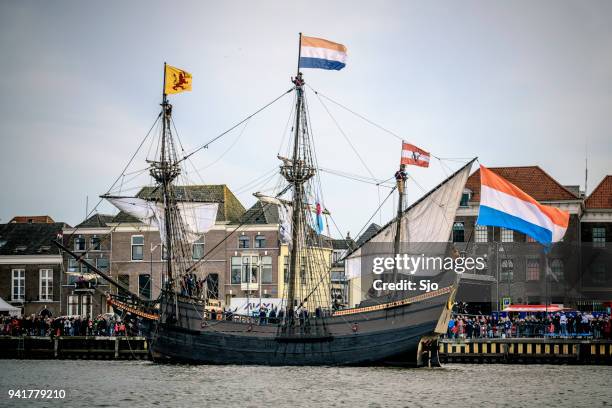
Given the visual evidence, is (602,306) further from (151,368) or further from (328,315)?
(151,368)

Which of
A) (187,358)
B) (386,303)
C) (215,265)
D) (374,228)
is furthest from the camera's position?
(374,228)

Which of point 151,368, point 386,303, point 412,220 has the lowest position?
point 151,368

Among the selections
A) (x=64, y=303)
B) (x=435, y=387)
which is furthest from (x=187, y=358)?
(x=64, y=303)

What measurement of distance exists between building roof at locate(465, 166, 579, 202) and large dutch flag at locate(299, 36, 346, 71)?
92.3 feet

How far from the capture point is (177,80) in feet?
187

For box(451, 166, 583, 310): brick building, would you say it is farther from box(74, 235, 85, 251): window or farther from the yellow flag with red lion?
box(74, 235, 85, 251): window

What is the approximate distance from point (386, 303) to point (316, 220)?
11409 millimetres

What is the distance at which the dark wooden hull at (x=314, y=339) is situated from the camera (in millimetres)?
50719

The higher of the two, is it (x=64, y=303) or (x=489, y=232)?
(x=489, y=232)

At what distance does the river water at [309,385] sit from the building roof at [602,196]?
27.1 metres

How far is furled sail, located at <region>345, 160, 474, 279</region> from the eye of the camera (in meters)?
54.6

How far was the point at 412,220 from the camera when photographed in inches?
2178

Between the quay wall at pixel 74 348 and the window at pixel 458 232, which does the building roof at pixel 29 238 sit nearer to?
the quay wall at pixel 74 348

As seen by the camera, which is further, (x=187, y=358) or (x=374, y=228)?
(x=374, y=228)
